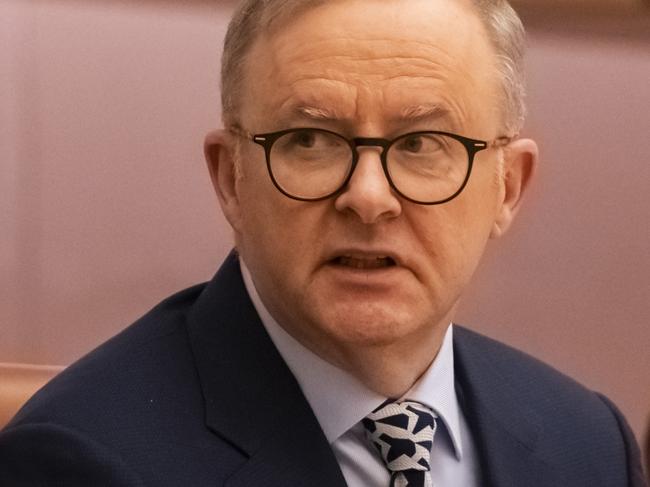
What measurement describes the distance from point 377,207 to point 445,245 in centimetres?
11

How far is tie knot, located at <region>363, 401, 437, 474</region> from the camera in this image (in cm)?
142

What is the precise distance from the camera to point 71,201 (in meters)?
1.96

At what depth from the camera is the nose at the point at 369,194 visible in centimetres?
130

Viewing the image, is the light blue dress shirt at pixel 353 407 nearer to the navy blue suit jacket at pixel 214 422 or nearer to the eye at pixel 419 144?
the navy blue suit jacket at pixel 214 422

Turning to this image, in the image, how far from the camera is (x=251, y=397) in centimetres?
142

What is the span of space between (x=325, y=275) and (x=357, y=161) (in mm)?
125

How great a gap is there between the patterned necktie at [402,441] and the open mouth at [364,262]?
190 mm

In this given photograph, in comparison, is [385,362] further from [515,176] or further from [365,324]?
[515,176]

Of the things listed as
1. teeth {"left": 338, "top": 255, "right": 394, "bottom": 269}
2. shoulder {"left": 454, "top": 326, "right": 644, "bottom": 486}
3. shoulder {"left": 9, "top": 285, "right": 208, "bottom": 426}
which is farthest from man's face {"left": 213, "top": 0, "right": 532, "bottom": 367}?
shoulder {"left": 454, "top": 326, "right": 644, "bottom": 486}

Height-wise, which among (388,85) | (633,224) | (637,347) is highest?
(388,85)

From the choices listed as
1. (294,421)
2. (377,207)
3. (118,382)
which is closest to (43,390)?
(118,382)

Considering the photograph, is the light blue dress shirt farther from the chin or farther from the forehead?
the forehead

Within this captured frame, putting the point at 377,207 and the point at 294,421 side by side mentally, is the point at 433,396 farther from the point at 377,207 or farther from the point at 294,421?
the point at 377,207

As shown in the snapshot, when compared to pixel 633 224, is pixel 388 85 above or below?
above
